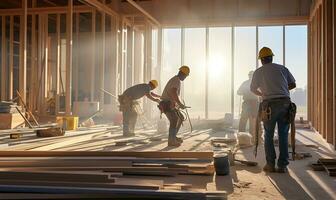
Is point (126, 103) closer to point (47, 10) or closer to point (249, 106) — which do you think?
point (249, 106)

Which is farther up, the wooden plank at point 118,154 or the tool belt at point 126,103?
the tool belt at point 126,103

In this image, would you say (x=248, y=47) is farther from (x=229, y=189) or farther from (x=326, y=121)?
(x=229, y=189)

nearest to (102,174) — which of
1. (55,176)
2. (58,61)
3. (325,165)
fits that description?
(55,176)

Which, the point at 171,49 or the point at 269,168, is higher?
the point at 171,49

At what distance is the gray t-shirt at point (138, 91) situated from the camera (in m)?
8.00

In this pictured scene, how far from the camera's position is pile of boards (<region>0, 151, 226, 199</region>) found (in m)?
3.03

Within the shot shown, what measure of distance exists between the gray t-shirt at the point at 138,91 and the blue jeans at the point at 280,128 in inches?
149

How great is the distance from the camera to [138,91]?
812 centimetres

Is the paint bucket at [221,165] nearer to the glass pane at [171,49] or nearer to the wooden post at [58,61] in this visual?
the wooden post at [58,61]

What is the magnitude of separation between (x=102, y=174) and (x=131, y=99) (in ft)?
16.1

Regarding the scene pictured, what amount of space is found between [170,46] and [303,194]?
36.5 ft

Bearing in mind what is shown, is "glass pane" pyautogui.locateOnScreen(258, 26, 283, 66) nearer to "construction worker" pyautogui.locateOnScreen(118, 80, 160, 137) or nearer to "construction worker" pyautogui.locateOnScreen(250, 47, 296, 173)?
"construction worker" pyautogui.locateOnScreen(118, 80, 160, 137)

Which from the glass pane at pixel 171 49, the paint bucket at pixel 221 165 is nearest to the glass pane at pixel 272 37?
the glass pane at pixel 171 49

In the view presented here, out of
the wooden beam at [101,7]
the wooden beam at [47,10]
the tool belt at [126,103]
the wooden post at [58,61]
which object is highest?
the wooden beam at [47,10]
